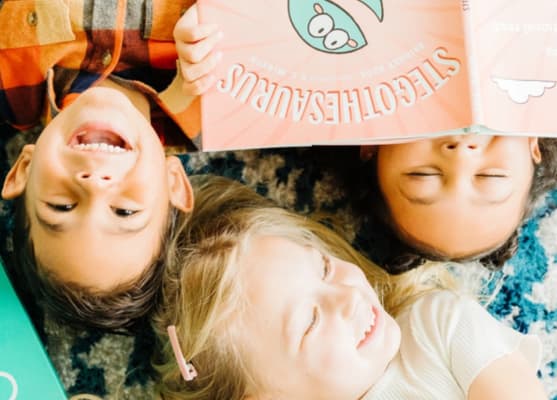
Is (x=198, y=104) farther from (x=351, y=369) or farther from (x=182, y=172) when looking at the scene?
(x=351, y=369)

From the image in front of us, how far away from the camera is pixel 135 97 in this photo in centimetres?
73

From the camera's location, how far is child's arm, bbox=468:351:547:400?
2.34ft

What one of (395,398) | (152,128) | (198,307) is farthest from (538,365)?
(152,128)

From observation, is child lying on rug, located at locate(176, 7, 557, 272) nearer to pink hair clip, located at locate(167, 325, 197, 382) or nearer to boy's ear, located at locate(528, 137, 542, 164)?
boy's ear, located at locate(528, 137, 542, 164)

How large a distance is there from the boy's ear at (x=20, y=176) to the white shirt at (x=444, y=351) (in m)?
0.40

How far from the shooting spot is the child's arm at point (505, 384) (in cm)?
71

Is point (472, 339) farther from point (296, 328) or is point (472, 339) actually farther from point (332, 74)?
point (332, 74)

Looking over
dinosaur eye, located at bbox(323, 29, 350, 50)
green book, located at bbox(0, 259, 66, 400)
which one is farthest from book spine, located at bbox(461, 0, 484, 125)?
green book, located at bbox(0, 259, 66, 400)

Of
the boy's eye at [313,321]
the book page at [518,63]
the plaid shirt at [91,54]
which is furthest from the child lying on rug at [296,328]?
the book page at [518,63]

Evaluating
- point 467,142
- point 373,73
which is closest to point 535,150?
point 467,142

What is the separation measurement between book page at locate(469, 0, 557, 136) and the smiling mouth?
8.5 inches

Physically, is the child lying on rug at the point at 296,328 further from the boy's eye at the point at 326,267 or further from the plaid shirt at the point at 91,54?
the plaid shirt at the point at 91,54

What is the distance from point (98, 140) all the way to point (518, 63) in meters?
0.41

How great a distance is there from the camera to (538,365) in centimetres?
78
